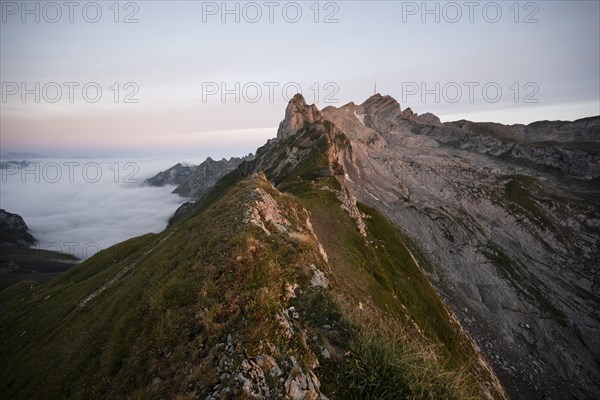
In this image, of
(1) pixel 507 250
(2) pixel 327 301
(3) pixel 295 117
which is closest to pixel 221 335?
(2) pixel 327 301

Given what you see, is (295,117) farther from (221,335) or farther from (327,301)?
(221,335)

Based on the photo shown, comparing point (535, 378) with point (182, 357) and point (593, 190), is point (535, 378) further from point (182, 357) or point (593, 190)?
point (593, 190)

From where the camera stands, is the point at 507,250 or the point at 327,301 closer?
the point at 327,301

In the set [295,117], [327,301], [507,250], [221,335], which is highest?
[295,117]

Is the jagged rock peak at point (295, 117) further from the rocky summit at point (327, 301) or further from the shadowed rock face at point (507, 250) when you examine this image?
the rocky summit at point (327, 301)

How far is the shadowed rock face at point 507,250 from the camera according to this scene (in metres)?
73.9

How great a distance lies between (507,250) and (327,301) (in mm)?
130955

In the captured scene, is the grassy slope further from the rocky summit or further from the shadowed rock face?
the shadowed rock face

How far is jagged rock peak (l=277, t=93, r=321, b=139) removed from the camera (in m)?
149

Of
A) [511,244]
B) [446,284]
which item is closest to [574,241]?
[511,244]

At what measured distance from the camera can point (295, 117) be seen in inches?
5965

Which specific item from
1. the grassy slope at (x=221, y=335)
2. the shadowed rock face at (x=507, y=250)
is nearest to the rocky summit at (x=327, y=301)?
the grassy slope at (x=221, y=335)

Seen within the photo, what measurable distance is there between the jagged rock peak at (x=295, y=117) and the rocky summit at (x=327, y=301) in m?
15.2

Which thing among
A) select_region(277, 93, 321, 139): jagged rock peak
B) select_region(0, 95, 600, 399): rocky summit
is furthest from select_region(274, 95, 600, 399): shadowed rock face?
select_region(277, 93, 321, 139): jagged rock peak
